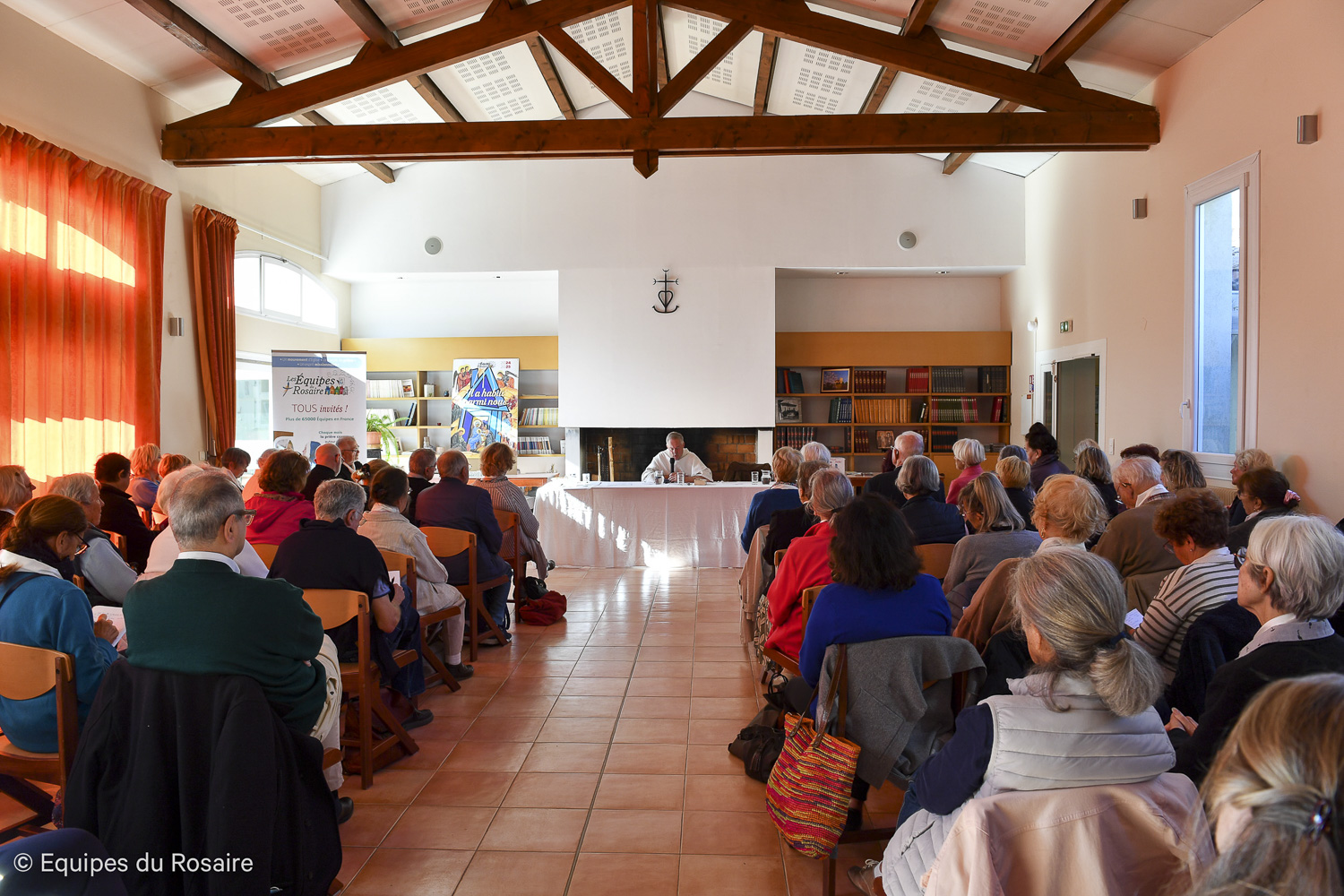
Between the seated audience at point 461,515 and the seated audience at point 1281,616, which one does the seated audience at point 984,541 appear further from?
the seated audience at point 461,515

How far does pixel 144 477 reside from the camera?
5375 mm

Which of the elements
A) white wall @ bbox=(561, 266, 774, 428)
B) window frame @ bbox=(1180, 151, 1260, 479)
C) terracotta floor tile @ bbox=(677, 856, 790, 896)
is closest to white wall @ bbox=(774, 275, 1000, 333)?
white wall @ bbox=(561, 266, 774, 428)

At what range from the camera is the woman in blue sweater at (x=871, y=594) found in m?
2.45

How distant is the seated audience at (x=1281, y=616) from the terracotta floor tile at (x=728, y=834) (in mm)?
1360

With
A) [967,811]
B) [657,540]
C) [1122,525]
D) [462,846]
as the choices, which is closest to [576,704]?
[462,846]

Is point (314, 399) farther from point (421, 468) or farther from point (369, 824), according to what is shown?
point (369, 824)

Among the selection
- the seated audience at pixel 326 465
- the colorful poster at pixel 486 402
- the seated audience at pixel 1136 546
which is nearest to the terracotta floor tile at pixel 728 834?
the seated audience at pixel 1136 546

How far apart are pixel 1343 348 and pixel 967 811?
444 centimetres

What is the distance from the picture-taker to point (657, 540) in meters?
7.54

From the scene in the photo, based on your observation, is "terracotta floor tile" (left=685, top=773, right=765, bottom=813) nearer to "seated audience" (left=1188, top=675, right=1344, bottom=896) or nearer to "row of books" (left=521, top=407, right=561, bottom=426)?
"seated audience" (left=1188, top=675, right=1344, bottom=896)

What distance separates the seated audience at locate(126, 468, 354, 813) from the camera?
73.3 inches

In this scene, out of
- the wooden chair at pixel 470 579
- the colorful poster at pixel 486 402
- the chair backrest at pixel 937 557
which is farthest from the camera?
the colorful poster at pixel 486 402

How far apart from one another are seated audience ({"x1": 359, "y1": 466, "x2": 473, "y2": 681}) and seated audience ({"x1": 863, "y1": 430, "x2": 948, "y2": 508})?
2127 mm

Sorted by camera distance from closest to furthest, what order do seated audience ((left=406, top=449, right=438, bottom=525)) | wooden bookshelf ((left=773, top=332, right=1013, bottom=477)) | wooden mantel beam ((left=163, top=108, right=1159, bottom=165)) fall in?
seated audience ((left=406, top=449, right=438, bottom=525)), wooden mantel beam ((left=163, top=108, right=1159, bottom=165)), wooden bookshelf ((left=773, top=332, right=1013, bottom=477))
